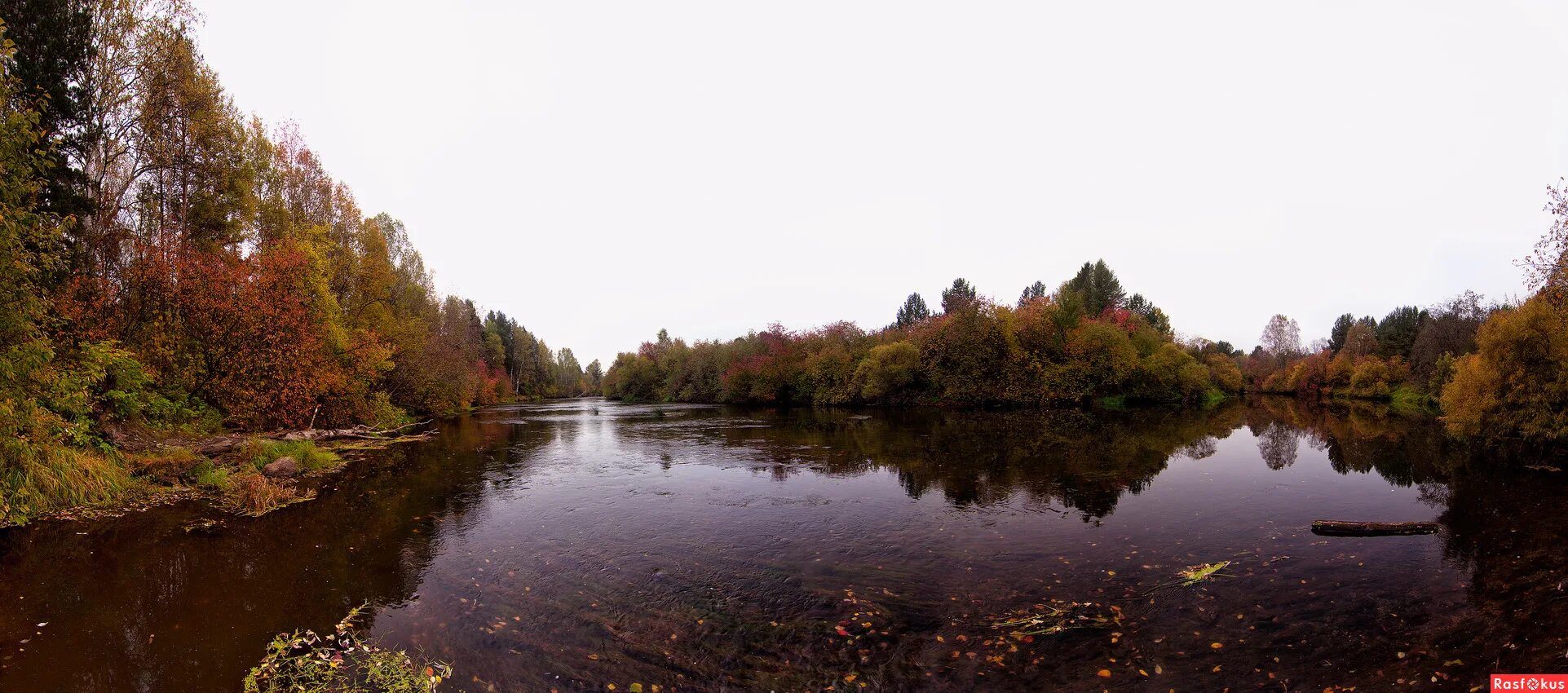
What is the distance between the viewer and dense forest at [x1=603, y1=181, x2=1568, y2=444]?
703 inches

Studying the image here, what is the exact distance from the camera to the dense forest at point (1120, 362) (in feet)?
58.5

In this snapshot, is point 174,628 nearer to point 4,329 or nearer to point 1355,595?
point 4,329

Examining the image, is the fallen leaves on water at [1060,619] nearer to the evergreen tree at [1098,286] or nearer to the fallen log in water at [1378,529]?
the fallen log in water at [1378,529]

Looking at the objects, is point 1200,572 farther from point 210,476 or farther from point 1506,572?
point 210,476

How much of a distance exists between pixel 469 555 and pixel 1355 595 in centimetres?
1409

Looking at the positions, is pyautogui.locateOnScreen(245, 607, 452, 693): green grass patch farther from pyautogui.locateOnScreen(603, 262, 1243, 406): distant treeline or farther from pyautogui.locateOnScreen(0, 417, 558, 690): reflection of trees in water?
pyautogui.locateOnScreen(603, 262, 1243, 406): distant treeline

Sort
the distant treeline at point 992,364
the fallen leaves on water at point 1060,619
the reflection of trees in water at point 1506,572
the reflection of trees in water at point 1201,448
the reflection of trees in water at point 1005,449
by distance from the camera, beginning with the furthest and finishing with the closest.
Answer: the distant treeline at point 992,364
the reflection of trees in water at point 1201,448
the reflection of trees in water at point 1005,449
the fallen leaves on water at point 1060,619
the reflection of trees in water at point 1506,572

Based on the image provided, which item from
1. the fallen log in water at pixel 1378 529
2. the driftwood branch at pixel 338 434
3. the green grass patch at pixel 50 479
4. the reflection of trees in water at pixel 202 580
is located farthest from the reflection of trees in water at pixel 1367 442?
the driftwood branch at pixel 338 434

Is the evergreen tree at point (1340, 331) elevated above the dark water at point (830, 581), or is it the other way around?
the evergreen tree at point (1340, 331)

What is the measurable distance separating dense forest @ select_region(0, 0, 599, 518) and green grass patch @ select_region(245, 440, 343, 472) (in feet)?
7.59

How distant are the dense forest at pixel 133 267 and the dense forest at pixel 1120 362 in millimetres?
36824

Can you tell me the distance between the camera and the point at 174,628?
23.1 ft

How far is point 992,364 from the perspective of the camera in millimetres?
52688

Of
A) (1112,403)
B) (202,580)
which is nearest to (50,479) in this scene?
(202,580)
